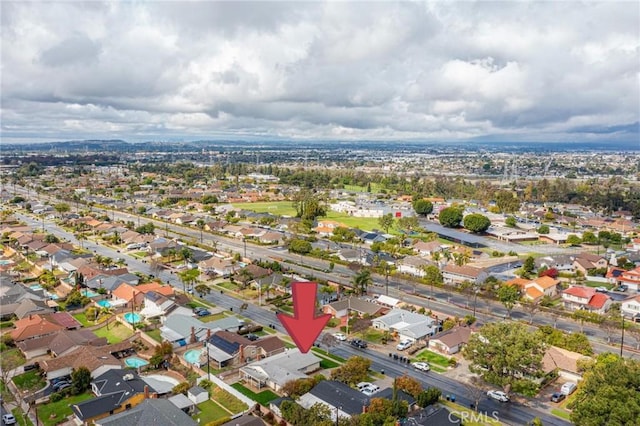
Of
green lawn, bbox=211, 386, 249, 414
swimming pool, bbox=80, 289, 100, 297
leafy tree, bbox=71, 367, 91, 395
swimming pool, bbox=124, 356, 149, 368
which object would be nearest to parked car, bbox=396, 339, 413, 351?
green lawn, bbox=211, 386, 249, 414

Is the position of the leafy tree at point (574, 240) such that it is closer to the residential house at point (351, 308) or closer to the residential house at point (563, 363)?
the residential house at point (351, 308)

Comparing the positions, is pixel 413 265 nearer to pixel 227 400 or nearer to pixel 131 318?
pixel 131 318

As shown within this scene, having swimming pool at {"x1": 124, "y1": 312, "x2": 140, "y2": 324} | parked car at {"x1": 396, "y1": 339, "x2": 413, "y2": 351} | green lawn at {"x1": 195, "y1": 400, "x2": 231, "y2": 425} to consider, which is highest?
swimming pool at {"x1": 124, "y1": 312, "x2": 140, "y2": 324}

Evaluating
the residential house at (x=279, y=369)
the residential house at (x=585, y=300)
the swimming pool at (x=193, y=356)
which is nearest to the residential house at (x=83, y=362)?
the swimming pool at (x=193, y=356)

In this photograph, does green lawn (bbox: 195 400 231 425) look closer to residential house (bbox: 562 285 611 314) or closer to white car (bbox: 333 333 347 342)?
white car (bbox: 333 333 347 342)

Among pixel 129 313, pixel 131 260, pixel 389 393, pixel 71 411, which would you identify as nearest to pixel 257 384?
pixel 389 393

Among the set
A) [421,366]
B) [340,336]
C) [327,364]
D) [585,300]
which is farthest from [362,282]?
[585,300]
